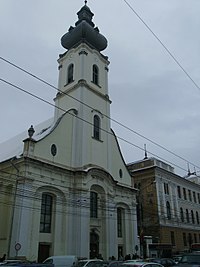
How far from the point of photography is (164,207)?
41281 mm

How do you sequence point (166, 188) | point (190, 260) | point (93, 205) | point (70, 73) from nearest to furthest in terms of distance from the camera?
point (190, 260) → point (93, 205) → point (70, 73) → point (166, 188)

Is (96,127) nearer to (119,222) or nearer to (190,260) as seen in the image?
(119,222)

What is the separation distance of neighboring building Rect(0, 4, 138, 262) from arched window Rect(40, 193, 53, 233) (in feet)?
0.26

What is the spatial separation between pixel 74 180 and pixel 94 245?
6.39 meters

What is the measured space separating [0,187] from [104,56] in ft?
67.5

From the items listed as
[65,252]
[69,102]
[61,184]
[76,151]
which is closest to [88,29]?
[69,102]

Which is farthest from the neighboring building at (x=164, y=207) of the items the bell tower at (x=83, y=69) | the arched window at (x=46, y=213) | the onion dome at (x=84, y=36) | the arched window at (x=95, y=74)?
the onion dome at (x=84, y=36)

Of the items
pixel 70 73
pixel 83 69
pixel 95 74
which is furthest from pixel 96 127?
pixel 70 73

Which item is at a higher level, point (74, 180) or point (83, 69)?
point (83, 69)

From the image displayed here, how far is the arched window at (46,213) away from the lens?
81.6 feet

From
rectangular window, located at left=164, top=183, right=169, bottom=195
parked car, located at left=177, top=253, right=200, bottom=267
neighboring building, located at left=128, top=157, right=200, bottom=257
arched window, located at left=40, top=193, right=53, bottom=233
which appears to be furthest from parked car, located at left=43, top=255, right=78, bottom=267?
rectangular window, located at left=164, top=183, right=169, bottom=195

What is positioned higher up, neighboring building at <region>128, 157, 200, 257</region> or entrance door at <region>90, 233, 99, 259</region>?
neighboring building at <region>128, 157, 200, 257</region>

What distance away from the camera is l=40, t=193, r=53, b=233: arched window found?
24.9m

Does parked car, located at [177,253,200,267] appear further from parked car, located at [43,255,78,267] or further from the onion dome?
the onion dome
